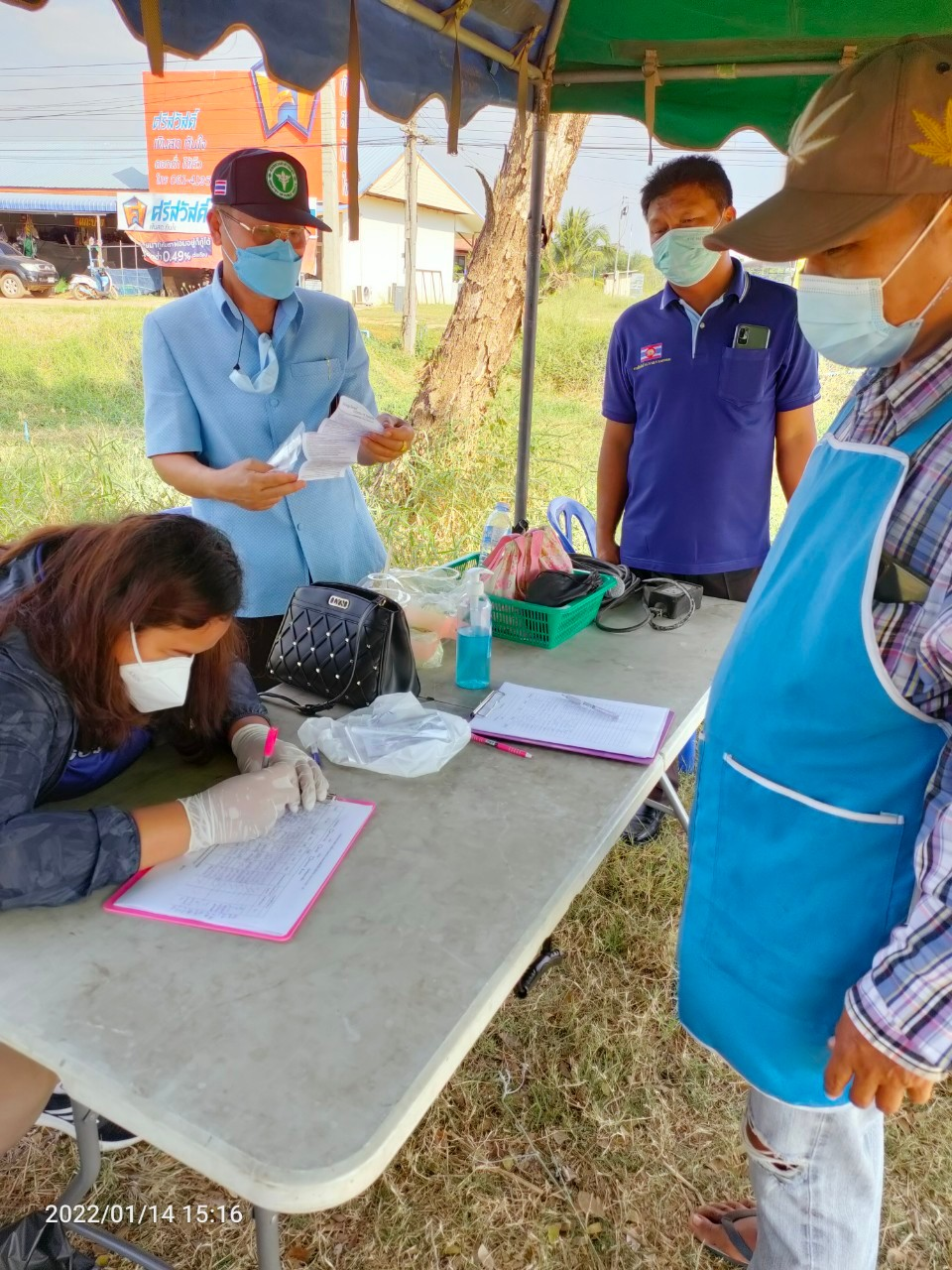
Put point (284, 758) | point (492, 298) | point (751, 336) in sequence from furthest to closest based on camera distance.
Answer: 1. point (492, 298)
2. point (751, 336)
3. point (284, 758)

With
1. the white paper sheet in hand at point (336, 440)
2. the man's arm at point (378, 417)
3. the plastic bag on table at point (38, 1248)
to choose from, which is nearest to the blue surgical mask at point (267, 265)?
the man's arm at point (378, 417)

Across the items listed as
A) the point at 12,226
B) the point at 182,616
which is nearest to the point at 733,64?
the point at 182,616

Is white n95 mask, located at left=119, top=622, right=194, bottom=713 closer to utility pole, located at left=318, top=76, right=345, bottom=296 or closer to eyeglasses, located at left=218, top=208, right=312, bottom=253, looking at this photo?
eyeglasses, located at left=218, top=208, right=312, bottom=253

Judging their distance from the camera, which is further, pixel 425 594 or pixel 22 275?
pixel 22 275

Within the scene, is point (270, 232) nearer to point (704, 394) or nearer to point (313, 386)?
point (313, 386)

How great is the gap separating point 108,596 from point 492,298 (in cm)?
492

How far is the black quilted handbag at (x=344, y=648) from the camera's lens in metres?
1.70

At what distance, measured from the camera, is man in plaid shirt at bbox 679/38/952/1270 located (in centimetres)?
94

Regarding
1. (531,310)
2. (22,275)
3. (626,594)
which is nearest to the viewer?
(626,594)

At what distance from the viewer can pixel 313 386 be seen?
7.29 ft

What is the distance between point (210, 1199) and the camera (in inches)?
67.5

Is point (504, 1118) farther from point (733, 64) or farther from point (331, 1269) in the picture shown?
point (733, 64)

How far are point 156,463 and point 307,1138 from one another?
5.68 feet

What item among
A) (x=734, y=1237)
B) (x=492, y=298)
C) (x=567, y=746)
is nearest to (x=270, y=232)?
(x=567, y=746)
